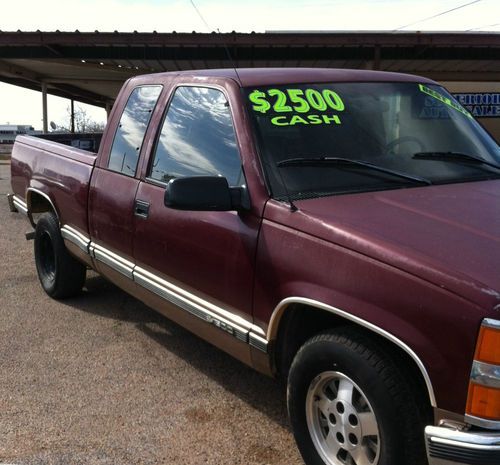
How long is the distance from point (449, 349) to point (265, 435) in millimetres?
1480

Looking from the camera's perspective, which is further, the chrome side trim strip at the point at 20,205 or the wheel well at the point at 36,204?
the chrome side trim strip at the point at 20,205

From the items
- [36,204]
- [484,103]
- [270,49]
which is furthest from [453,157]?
[484,103]

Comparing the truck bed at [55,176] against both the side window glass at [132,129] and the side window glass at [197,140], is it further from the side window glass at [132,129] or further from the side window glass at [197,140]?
the side window glass at [197,140]

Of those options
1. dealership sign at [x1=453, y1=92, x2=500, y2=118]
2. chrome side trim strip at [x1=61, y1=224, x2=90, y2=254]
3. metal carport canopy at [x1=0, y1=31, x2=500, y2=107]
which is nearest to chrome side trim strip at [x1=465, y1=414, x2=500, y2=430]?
chrome side trim strip at [x1=61, y1=224, x2=90, y2=254]

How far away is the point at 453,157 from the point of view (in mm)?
3273

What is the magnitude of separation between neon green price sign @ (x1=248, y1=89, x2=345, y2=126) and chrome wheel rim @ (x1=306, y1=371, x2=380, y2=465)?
1348 mm

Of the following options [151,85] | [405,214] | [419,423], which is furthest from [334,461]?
[151,85]

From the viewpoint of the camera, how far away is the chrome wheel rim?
237 centimetres

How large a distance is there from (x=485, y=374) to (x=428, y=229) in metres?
0.63

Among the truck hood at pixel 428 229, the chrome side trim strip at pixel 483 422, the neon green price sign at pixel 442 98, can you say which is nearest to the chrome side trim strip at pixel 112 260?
the truck hood at pixel 428 229

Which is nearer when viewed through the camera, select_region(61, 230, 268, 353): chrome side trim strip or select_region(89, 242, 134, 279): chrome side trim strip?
select_region(61, 230, 268, 353): chrome side trim strip

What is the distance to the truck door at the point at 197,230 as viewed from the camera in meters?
2.92

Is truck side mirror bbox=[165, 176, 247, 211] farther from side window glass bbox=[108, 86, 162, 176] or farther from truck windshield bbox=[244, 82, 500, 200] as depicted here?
side window glass bbox=[108, 86, 162, 176]

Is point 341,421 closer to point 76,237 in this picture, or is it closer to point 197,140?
point 197,140
